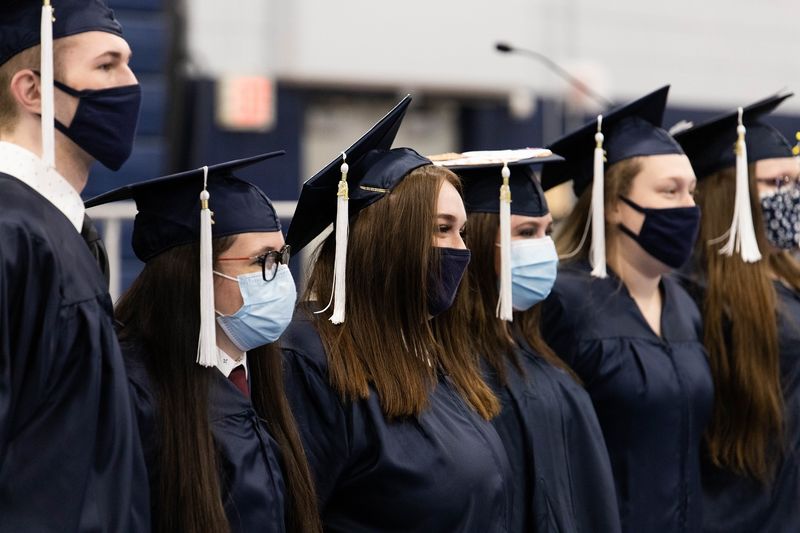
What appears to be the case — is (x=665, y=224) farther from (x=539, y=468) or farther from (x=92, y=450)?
(x=92, y=450)

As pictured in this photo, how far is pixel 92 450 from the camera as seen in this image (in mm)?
2520

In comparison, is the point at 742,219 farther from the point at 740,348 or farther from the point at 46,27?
the point at 46,27

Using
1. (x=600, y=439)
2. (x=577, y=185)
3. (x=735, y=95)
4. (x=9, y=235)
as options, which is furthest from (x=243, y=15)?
(x=9, y=235)

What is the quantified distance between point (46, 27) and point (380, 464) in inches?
49.6

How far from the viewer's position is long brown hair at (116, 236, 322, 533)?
109 inches

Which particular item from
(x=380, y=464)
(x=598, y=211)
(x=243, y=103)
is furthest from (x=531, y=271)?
(x=243, y=103)

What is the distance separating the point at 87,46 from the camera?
8.89 feet

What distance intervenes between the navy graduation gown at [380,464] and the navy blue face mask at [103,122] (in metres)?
0.77

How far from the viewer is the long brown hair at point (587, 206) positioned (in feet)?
13.7

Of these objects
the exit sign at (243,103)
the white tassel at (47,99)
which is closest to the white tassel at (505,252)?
the white tassel at (47,99)

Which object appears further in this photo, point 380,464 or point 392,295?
point 392,295

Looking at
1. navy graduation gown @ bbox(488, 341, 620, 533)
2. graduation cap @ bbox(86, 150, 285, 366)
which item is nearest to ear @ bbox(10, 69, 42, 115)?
graduation cap @ bbox(86, 150, 285, 366)

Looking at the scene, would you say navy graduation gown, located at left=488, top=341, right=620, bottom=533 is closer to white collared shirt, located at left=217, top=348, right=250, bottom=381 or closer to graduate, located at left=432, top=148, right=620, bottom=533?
graduate, located at left=432, top=148, right=620, bottom=533

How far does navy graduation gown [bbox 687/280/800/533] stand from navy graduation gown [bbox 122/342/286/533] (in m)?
1.96
